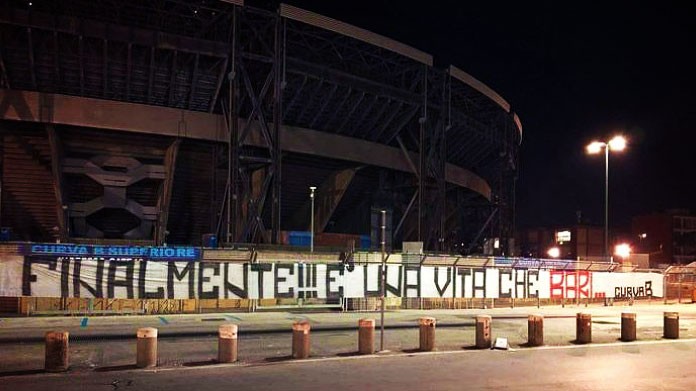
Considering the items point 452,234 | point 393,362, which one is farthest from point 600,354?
point 452,234

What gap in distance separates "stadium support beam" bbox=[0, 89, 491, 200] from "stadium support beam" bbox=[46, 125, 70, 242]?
1.18m

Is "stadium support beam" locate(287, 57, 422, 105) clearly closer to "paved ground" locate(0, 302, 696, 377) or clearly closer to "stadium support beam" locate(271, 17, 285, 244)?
"stadium support beam" locate(271, 17, 285, 244)

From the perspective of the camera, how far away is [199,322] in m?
20.6

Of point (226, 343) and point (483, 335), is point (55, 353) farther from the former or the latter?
point (483, 335)

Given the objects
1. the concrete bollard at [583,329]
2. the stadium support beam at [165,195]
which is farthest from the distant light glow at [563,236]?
the concrete bollard at [583,329]

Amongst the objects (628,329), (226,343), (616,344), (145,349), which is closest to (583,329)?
(616,344)

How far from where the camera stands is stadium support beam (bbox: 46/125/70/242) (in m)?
36.1

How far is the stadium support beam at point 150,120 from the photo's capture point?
114ft

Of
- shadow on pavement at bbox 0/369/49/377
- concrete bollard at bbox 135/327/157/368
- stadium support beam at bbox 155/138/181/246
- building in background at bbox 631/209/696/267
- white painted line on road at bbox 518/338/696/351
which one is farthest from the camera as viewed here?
building in background at bbox 631/209/696/267

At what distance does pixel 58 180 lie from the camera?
3738 cm

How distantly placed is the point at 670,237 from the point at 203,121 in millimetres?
84266

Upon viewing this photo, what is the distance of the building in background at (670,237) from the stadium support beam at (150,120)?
69337mm

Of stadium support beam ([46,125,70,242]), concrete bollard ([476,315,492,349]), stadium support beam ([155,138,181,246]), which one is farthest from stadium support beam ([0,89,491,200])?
concrete bollard ([476,315,492,349])

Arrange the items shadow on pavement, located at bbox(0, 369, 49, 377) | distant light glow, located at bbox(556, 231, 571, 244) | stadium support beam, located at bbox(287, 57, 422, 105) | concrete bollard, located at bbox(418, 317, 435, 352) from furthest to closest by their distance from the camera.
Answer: distant light glow, located at bbox(556, 231, 571, 244)
stadium support beam, located at bbox(287, 57, 422, 105)
concrete bollard, located at bbox(418, 317, 435, 352)
shadow on pavement, located at bbox(0, 369, 49, 377)
